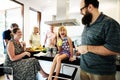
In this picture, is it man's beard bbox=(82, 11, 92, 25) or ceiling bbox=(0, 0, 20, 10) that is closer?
man's beard bbox=(82, 11, 92, 25)

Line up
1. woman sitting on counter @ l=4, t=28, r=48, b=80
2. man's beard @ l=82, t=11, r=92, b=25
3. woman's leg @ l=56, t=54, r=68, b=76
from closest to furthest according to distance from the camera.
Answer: man's beard @ l=82, t=11, r=92, b=25 → woman's leg @ l=56, t=54, r=68, b=76 → woman sitting on counter @ l=4, t=28, r=48, b=80

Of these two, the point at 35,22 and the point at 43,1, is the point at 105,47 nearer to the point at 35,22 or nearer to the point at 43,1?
the point at 43,1

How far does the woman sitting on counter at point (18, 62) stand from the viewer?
2490 mm

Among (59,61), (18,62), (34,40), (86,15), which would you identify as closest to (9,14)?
(34,40)

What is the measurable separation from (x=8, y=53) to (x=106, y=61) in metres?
1.74

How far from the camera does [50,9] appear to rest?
7.20 metres

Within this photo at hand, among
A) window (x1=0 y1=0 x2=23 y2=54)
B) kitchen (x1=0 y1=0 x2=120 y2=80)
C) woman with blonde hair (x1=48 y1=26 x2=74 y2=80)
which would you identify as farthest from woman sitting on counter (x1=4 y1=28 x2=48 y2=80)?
window (x1=0 y1=0 x2=23 y2=54)

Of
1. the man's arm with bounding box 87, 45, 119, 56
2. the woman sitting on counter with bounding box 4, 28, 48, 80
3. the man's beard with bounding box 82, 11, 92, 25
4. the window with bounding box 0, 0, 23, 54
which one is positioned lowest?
the woman sitting on counter with bounding box 4, 28, 48, 80

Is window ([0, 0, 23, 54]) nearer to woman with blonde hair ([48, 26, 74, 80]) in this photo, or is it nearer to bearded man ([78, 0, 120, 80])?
woman with blonde hair ([48, 26, 74, 80])

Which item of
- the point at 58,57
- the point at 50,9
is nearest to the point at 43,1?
the point at 50,9

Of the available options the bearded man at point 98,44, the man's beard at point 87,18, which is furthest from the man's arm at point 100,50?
the man's beard at point 87,18

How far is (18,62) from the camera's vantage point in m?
2.57

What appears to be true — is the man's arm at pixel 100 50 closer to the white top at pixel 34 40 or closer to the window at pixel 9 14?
the white top at pixel 34 40

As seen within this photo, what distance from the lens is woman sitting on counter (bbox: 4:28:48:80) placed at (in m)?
2.49
